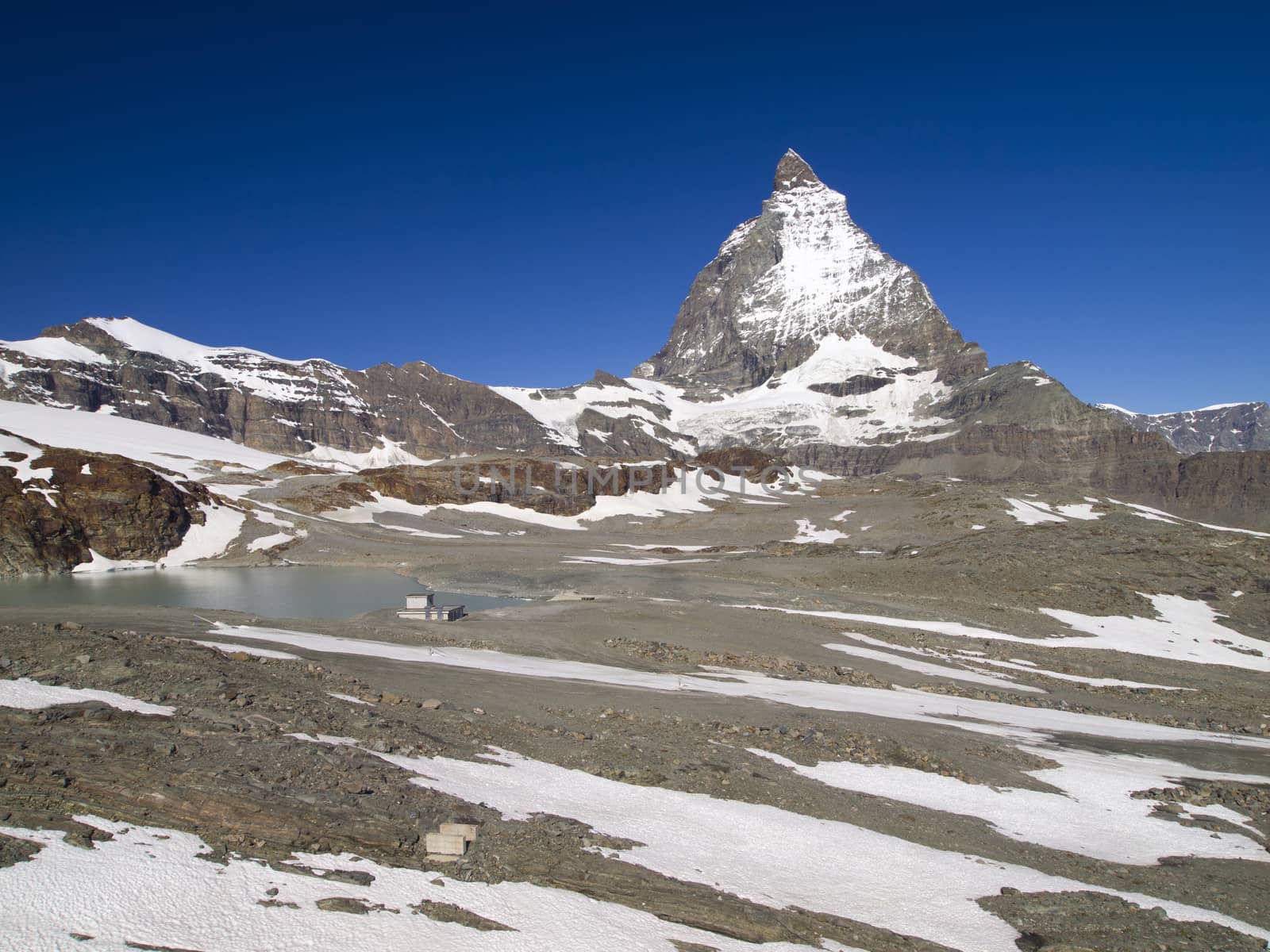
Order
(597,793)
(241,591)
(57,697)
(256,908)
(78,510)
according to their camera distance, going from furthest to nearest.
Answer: (78,510) < (241,591) < (597,793) < (57,697) < (256,908)

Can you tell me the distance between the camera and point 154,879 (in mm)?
5516

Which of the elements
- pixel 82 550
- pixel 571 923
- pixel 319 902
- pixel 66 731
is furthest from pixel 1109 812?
pixel 82 550

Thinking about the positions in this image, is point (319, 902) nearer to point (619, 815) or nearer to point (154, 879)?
point (154, 879)

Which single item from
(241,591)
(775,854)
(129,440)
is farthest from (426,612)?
(129,440)

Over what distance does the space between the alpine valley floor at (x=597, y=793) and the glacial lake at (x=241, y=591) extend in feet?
45.9

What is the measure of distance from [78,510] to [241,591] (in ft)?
60.2

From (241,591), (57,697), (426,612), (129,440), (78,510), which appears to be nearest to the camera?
(57,697)

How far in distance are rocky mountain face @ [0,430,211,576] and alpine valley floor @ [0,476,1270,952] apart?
31101 millimetres

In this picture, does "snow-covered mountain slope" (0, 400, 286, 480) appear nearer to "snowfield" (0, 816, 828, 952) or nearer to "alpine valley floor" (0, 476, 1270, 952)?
"alpine valley floor" (0, 476, 1270, 952)

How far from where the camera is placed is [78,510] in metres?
53.7

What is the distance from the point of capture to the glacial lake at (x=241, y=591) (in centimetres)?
3872

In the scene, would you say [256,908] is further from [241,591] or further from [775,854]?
[241,591]

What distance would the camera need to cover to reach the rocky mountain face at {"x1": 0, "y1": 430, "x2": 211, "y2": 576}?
4962cm

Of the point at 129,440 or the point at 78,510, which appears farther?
the point at 129,440
